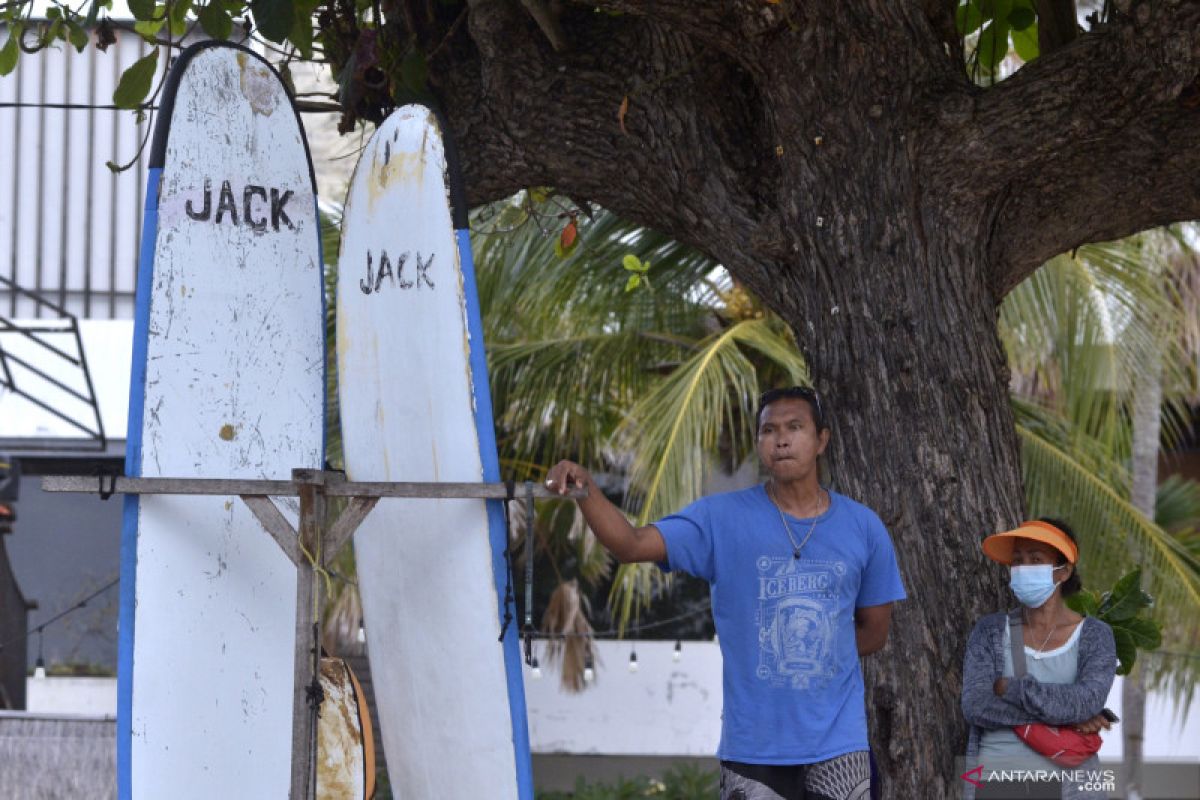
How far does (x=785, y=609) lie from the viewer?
3.24m

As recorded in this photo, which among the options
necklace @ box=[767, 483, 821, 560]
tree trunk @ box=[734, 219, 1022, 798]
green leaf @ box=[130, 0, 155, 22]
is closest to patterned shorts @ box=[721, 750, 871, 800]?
necklace @ box=[767, 483, 821, 560]

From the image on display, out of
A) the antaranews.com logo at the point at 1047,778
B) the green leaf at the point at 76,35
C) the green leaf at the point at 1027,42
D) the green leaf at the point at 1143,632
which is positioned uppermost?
the green leaf at the point at 76,35

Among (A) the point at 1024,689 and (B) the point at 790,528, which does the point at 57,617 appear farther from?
(A) the point at 1024,689

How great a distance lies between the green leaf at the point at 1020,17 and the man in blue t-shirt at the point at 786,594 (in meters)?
1.74

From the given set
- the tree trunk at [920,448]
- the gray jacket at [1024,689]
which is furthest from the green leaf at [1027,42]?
the gray jacket at [1024,689]

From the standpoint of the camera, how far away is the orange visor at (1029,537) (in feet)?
11.6

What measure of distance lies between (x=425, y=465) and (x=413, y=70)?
4.14 ft

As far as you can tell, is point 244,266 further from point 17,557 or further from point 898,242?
point 17,557

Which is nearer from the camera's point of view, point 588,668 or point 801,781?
point 801,781

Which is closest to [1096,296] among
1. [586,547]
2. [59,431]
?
[586,547]

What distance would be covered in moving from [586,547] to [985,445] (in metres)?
6.05

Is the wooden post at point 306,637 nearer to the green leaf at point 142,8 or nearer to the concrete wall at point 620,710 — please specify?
the green leaf at point 142,8

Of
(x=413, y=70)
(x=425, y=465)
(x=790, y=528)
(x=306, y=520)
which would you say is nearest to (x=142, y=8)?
(x=413, y=70)

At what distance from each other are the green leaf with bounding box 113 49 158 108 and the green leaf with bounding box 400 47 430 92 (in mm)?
675
